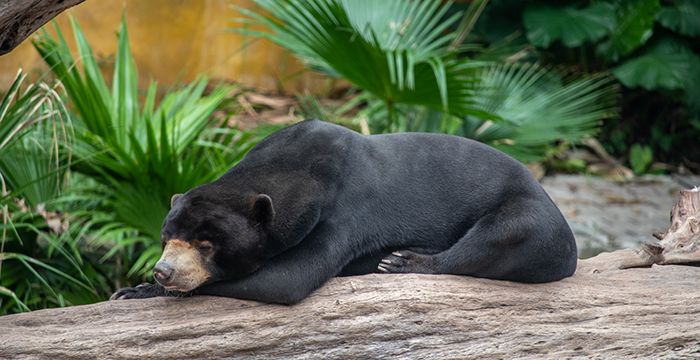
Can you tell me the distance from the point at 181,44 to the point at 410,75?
4642 millimetres

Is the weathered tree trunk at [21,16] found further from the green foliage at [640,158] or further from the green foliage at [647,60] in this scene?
the green foliage at [640,158]

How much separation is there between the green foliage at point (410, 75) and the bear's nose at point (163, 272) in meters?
2.60

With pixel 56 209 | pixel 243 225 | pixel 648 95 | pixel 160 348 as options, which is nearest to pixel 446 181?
pixel 243 225

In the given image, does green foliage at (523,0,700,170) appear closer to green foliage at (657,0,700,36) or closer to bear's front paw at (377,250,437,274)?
green foliage at (657,0,700,36)

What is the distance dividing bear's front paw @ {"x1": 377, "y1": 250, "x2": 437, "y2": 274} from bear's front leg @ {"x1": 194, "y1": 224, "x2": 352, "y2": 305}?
0.26 meters

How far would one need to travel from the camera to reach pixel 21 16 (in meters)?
3.39

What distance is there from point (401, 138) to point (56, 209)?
2.69 m

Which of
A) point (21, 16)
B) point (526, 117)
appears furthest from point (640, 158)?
point (21, 16)

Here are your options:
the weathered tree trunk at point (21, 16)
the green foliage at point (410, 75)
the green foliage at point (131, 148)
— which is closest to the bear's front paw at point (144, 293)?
the weathered tree trunk at point (21, 16)

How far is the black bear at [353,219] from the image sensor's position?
359cm

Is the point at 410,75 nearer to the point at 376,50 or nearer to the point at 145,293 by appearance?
the point at 376,50

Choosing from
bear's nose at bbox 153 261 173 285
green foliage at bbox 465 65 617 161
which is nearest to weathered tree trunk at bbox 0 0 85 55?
Answer: bear's nose at bbox 153 261 173 285

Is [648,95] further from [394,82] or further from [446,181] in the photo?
[446,181]

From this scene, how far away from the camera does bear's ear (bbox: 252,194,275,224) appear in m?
3.56
